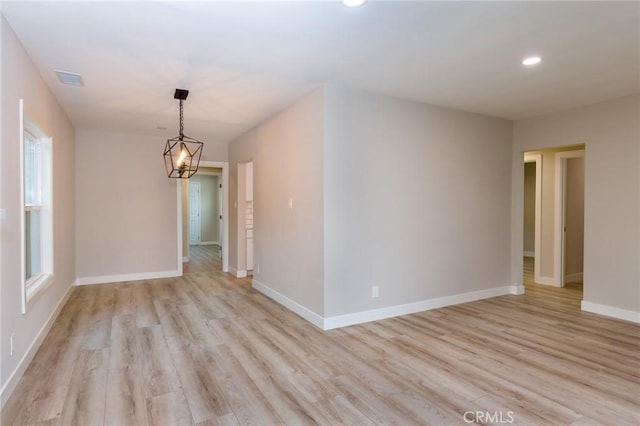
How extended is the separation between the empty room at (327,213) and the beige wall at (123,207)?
1.5 inches

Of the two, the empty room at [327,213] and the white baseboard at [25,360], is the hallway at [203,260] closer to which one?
the empty room at [327,213]

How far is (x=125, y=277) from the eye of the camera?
20.1ft

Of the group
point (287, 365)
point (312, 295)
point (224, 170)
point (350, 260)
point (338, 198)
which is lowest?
point (287, 365)

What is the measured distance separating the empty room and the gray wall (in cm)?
3

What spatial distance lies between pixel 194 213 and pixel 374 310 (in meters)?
9.12

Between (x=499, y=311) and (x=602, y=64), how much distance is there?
285 centimetres

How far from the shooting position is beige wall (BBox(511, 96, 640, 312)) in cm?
398

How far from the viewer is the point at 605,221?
13.8 ft

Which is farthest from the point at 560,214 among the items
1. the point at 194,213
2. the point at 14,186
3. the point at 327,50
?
the point at 194,213

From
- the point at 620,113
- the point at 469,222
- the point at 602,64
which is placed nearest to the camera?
the point at 602,64

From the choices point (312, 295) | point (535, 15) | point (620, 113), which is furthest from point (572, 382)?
point (620, 113)

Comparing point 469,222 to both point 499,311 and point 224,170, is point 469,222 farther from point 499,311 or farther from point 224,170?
point 224,170

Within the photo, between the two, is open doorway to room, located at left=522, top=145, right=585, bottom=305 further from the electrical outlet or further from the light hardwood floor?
the electrical outlet

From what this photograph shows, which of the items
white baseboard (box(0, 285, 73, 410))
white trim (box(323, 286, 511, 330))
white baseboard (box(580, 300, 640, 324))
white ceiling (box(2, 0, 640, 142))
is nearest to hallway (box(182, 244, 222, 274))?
white baseboard (box(0, 285, 73, 410))
